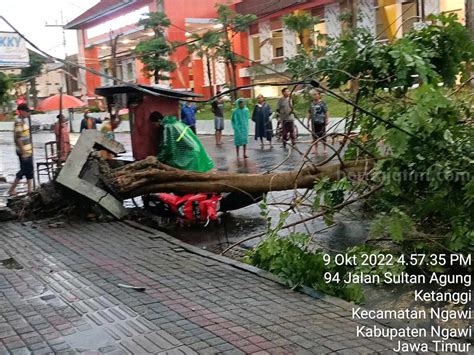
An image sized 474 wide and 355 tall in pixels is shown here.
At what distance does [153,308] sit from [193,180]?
11.4 ft

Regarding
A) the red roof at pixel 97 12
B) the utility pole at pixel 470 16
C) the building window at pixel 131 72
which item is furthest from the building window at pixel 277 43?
the utility pole at pixel 470 16

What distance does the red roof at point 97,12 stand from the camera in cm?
3947

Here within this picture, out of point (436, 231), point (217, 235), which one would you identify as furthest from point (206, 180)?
point (436, 231)

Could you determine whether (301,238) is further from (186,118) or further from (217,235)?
(186,118)

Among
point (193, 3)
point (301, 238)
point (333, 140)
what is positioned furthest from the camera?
point (193, 3)

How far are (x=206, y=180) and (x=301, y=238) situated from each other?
2.64m

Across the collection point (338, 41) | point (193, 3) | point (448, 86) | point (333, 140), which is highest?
point (193, 3)

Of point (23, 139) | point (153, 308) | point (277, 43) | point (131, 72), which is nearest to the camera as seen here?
point (153, 308)

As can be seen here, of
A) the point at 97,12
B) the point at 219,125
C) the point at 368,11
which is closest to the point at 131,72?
the point at 97,12

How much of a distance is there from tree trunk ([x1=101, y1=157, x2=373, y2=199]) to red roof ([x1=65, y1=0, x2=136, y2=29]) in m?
31.8

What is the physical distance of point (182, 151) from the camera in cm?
910

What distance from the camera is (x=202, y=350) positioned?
13.3 feet

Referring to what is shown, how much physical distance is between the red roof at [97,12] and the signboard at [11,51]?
90.0 ft

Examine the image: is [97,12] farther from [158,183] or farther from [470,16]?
[158,183]
